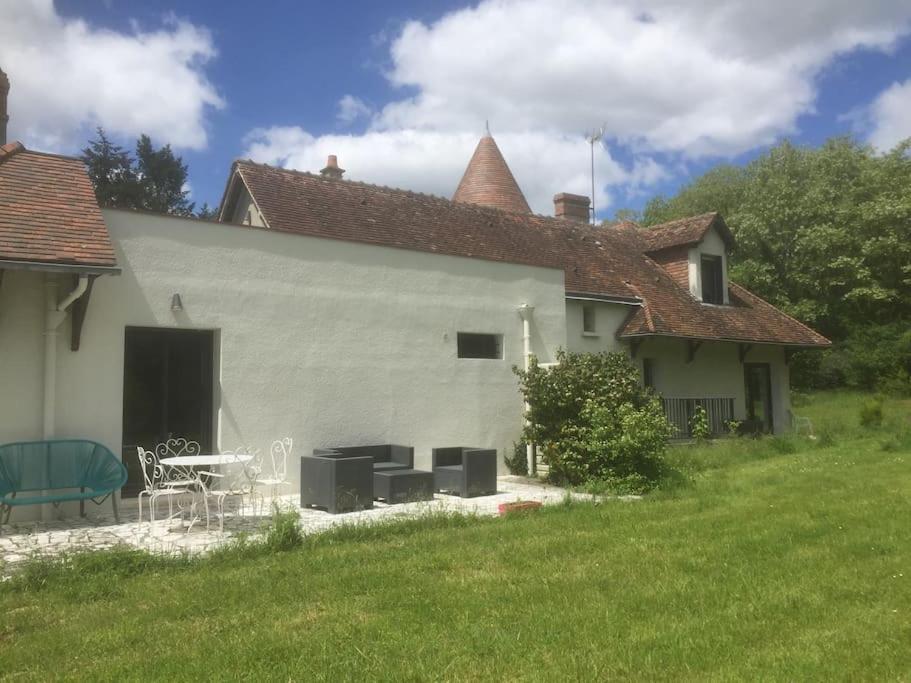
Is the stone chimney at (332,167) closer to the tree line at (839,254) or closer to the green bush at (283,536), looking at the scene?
the green bush at (283,536)

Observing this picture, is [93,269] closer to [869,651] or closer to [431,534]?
[431,534]

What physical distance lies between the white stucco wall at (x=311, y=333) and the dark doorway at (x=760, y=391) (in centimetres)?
861

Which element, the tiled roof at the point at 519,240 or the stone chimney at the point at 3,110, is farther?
the tiled roof at the point at 519,240

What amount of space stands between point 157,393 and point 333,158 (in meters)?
10.5

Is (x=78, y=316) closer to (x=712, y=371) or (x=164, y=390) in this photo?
(x=164, y=390)

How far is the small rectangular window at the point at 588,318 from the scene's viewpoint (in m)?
16.4

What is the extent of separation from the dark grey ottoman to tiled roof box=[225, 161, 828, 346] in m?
4.50

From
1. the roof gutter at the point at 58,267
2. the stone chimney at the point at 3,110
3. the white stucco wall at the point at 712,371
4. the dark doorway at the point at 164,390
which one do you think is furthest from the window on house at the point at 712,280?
the stone chimney at the point at 3,110

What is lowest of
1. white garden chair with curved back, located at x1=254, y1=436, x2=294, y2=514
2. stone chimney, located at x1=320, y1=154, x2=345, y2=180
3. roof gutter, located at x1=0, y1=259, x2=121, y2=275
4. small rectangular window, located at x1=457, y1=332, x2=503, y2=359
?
white garden chair with curved back, located at x1=254, y1=436, x2=294, y2=514

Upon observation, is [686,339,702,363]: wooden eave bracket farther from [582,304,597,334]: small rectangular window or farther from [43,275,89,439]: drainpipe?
[43,275,89,439]: drainpipe

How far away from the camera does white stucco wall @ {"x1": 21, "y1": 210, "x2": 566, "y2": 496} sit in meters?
9.77

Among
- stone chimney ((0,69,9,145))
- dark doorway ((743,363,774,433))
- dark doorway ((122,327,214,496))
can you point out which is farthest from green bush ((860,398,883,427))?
stone chimney ((0,69,9,145))

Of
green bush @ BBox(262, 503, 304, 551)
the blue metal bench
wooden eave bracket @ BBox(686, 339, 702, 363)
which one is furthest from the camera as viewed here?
wooden eave bracket @ BBox(686, 339, 702, 363)

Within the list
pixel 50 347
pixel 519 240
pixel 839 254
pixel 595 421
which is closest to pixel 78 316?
pixel 50 347
